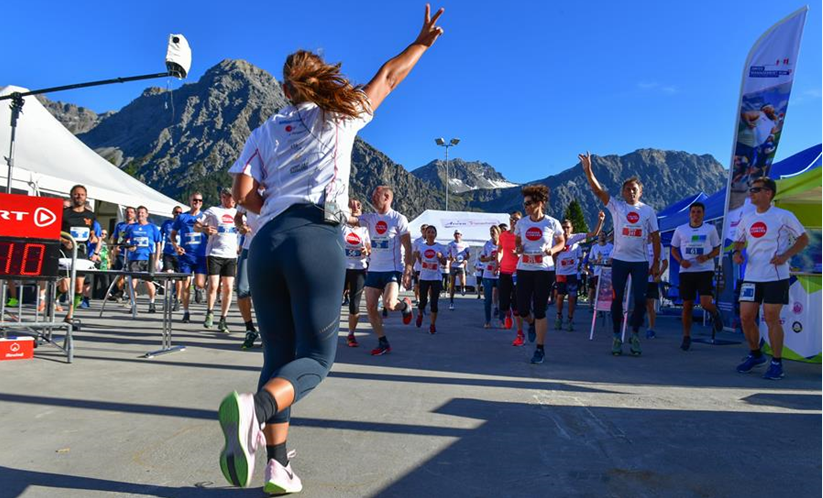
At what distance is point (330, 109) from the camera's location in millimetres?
2209

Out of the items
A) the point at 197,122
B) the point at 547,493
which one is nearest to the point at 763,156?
the point at 547,493

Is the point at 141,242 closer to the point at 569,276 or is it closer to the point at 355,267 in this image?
the point at 355,267

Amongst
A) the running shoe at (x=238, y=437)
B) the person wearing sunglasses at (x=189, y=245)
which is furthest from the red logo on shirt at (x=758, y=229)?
the person wearing sunglasses at (x=189, y=245)

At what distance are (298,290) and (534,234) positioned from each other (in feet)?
16.0

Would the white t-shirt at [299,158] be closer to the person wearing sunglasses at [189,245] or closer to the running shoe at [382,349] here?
the running shoe at [382,349]

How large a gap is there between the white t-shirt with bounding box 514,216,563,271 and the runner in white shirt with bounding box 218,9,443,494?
441 centimetres

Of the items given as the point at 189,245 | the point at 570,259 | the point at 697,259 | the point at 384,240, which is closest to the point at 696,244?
the point at 697,259

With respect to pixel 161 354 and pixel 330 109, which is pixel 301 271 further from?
pixel 161 354

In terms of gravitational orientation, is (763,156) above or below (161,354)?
above

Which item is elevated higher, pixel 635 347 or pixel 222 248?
pixel 222 248

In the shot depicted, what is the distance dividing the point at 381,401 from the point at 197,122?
191 meters

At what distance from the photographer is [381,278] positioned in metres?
7.05

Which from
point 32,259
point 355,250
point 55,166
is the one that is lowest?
point 32,259

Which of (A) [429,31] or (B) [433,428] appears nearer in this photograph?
(A) [429,31]
